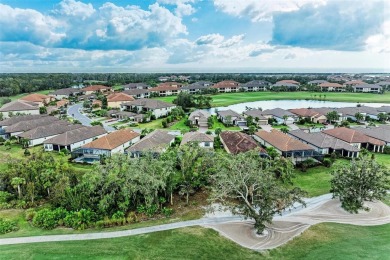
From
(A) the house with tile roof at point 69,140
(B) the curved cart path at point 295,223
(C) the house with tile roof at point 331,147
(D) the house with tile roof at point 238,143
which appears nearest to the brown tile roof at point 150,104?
(A) the house with tile roof at point 69,140

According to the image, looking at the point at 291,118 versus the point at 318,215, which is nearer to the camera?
the point at 318,215

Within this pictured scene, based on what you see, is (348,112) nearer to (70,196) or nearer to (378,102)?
(378,102)

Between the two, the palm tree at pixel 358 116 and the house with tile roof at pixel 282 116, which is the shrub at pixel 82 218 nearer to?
the house with tile roof at pixel 282 116

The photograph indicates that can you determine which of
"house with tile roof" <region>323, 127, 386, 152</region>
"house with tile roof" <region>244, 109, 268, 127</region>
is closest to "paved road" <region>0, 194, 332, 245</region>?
"house with tile roof" <region>323, 127, 386, 152</region>

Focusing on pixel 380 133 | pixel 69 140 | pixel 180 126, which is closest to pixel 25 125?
pixel 69 140

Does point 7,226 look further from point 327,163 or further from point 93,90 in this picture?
point 93,90

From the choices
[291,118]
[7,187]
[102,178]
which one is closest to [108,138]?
[7,187]
